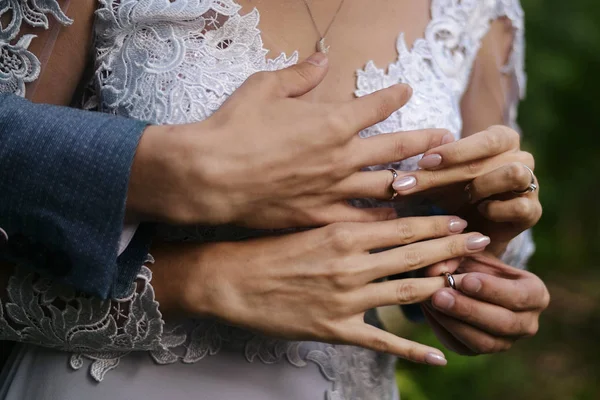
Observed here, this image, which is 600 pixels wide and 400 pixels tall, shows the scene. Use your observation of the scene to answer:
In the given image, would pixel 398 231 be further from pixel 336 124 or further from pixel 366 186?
pixel 336 124

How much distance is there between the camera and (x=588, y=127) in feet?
11.9

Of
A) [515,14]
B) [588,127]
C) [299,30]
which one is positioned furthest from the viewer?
[588,127]

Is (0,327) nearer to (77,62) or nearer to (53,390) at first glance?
(53,390)

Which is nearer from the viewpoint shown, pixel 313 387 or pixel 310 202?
pixel 310 202

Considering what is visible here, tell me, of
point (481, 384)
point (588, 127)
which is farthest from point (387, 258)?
point (588, 127)

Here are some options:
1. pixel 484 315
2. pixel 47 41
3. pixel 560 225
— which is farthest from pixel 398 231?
pixel 560 225

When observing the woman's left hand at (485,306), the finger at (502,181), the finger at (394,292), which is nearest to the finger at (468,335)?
the woman's left hand at (485,306)

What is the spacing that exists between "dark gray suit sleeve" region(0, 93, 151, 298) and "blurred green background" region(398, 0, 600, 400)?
5.73 feet

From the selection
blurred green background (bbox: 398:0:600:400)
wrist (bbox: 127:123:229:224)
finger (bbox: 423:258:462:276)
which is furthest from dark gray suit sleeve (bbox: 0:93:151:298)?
blurred green background (bbox: 398:0:600:400)

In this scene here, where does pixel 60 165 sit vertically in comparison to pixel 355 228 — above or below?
above

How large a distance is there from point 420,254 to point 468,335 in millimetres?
203

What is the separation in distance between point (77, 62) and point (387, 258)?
1.79ft

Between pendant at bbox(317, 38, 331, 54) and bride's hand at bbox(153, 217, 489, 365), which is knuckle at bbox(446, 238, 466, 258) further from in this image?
pendant at bbox(317, 38, 331, 54)

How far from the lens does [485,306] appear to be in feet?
3.32
